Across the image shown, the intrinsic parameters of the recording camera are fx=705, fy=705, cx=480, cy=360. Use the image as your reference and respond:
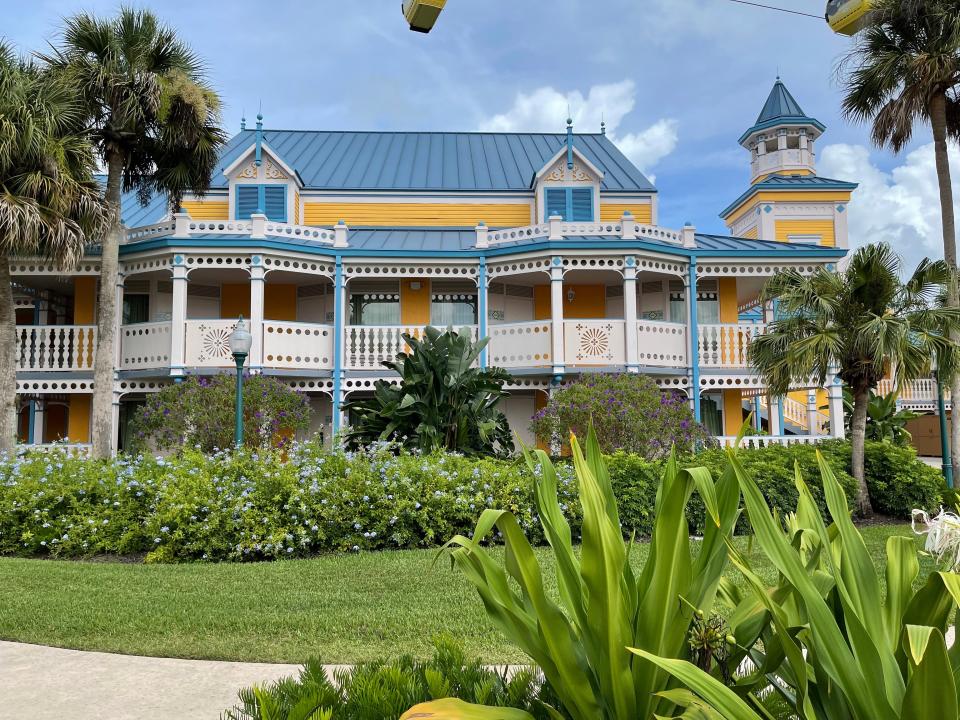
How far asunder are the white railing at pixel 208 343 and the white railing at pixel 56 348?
2.77m

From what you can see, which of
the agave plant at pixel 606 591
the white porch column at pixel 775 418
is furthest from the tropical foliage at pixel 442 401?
the white porch column at pixel 775 418

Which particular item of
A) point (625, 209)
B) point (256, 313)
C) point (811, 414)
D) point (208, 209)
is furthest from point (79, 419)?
point (811, 414)

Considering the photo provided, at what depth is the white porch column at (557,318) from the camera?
54.7ft

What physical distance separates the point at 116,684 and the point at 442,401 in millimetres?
7353

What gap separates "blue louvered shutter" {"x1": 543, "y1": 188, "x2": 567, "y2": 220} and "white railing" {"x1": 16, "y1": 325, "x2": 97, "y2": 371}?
12497 millimetres

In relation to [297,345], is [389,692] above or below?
below

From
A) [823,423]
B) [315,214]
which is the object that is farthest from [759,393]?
[315,214]

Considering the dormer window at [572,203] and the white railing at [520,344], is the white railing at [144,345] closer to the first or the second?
the white railing at [520,344]

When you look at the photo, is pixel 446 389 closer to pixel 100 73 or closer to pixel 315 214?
pixel 100 73

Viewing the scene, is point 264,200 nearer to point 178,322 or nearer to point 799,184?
point 178,322

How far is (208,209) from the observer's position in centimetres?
2091

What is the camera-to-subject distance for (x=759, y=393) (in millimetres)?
20188

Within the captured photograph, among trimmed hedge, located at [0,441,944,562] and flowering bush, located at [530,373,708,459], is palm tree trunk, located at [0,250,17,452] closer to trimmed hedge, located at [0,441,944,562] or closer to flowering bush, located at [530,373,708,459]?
trimmed hedge, located at [0,441,944,562]

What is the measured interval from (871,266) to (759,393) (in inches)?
350
